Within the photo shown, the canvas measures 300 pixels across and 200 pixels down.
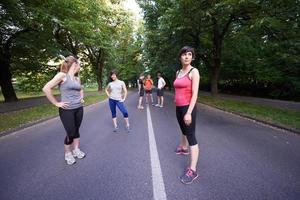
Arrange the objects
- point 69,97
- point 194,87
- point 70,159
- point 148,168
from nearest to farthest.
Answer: point 194,87
point 148,168
point 69,97
point 70,159

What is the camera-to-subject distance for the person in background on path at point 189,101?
3693mm

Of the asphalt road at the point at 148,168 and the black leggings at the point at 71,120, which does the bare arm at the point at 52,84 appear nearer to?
the black leggings at the point at 71,120

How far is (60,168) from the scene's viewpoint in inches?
174

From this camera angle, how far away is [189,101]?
387 centimetres

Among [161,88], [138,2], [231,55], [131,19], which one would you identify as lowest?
[161,88]

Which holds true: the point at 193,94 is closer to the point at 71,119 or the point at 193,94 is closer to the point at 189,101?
the point at 189,101

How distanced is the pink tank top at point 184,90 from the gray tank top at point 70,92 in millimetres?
1858

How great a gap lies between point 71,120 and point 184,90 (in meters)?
2.12

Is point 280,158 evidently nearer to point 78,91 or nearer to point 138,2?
point 78,91

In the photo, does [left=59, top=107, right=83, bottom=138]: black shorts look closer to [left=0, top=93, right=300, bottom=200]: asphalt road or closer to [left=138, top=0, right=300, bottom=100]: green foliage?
[left=0, top=93, right=300, bottom=200]: asphalt road

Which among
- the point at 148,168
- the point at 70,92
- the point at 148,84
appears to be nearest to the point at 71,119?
the point at 70,92

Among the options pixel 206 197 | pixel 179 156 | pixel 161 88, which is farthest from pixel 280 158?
pixel 161 88

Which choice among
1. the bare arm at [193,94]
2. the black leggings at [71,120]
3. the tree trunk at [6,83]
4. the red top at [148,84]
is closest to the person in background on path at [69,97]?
the black leggings at [71,120]

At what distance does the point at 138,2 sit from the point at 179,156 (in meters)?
18.4
